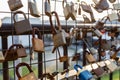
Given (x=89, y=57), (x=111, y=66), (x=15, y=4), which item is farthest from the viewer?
(x=111, y=66)

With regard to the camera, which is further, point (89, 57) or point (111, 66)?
point (111, 66)

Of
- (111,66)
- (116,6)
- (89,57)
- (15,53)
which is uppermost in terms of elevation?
(116,6)

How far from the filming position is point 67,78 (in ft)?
4.12

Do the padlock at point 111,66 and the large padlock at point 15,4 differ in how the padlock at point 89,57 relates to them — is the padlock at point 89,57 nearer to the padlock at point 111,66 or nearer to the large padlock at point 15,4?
the padlock at point 111,66

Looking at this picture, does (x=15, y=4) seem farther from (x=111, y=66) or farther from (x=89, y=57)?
(x=111, y=66)

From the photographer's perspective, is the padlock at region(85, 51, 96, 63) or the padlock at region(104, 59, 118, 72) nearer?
the padlock at region(85, 51, 96, 63)

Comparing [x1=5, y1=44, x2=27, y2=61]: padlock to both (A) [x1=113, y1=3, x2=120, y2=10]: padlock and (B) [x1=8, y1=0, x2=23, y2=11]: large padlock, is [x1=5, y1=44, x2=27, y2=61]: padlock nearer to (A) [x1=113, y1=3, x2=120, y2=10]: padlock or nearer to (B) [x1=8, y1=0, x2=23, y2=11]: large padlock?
(B) [x1=8, y1=0, x2=23, y2=11]: large padlock

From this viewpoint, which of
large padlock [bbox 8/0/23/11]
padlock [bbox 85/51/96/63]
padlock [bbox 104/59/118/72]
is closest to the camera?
large padlock [bbox 8/0/23/11]

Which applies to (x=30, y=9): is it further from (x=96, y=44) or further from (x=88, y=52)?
(x=96, y=44)

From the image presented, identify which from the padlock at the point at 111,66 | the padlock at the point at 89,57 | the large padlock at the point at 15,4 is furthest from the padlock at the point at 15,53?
the padlock at the point at 111,66

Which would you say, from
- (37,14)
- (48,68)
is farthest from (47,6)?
(48,68)

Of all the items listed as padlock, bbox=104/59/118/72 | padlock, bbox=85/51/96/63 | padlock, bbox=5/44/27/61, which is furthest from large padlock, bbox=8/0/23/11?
padlock, bbox=104/59/118/72

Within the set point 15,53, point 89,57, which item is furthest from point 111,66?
point 15,53

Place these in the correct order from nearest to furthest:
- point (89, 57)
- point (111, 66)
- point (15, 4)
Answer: point (15, 4) → point (89, 57) → point (111, 66)
